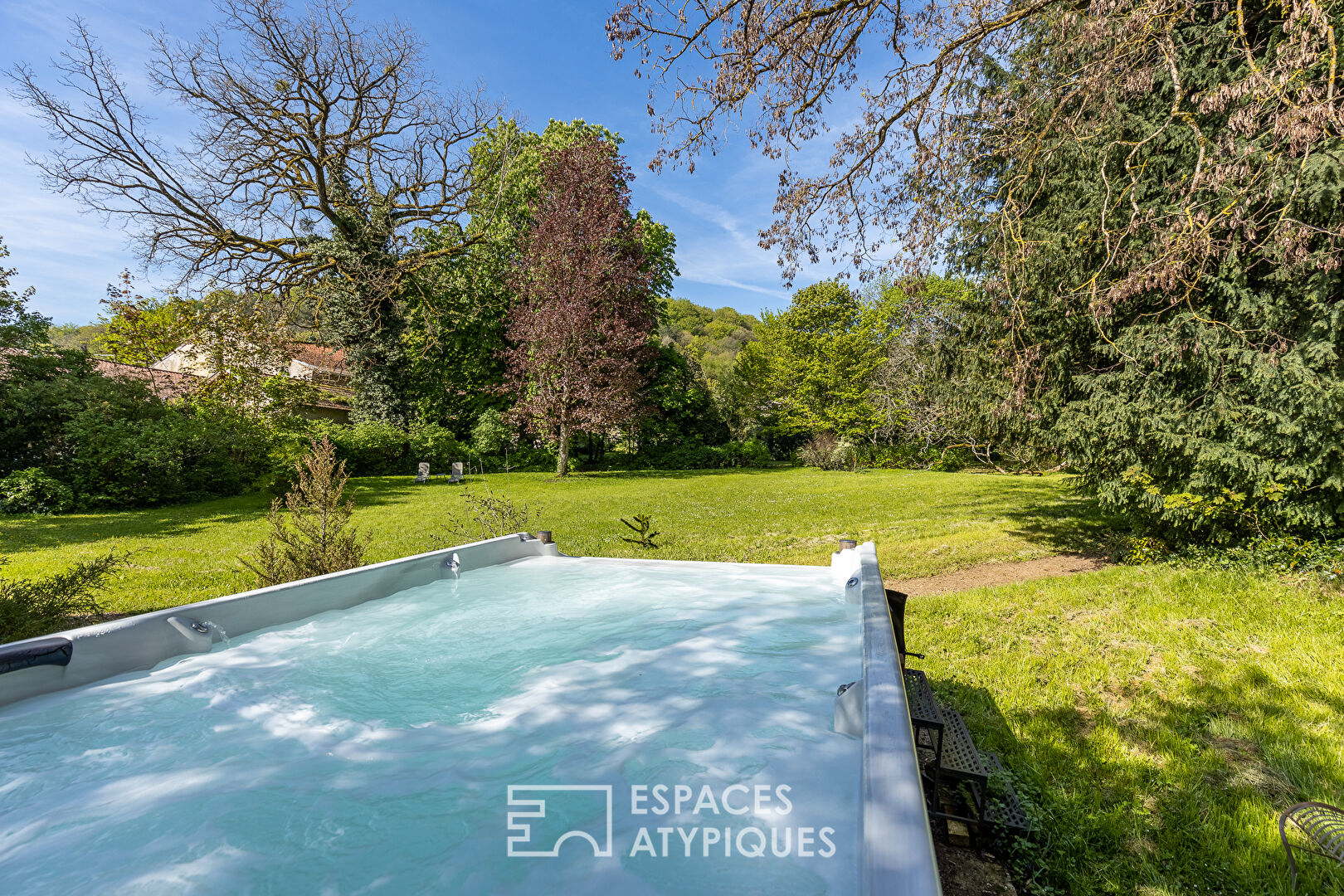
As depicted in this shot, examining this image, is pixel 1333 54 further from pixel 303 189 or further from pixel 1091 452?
pixel 303 189

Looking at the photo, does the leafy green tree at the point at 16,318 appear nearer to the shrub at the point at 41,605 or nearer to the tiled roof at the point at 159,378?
the tiled roof at the point at 159,378

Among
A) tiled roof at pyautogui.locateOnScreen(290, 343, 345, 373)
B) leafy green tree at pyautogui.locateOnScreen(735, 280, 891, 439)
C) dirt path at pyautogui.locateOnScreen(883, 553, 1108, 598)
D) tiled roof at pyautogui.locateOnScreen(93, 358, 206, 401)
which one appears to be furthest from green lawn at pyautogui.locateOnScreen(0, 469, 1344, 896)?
leafy green tree at pyautogui.locateOnScreen(735, 280, 891, 439)

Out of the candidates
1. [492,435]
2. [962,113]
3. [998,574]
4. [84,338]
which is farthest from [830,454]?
[84,338]

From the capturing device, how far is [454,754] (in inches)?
95.2

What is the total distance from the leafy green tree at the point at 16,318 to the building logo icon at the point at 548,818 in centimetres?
1627

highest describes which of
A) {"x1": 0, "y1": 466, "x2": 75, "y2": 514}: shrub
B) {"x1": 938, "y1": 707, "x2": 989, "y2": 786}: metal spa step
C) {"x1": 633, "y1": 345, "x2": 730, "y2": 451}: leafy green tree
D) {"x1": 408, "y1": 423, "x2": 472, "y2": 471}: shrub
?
{"x1": 633, "y1": 345, "x2": 730, "y2": 451}: leafy green tree

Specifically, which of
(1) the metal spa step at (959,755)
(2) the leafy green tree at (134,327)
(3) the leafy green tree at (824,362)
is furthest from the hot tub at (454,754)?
(3) the leafy green tree at (824,362)

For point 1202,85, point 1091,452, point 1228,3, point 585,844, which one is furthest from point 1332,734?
point 1228,3

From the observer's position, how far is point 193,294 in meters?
14.8

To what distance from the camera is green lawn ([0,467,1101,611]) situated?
7.14 meters

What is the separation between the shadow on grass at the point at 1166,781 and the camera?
2166 millimetres

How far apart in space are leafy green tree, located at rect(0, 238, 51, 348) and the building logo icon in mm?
16269

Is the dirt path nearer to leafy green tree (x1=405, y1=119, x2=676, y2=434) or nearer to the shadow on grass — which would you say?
the shadow on grass

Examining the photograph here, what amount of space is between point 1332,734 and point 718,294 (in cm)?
2555
